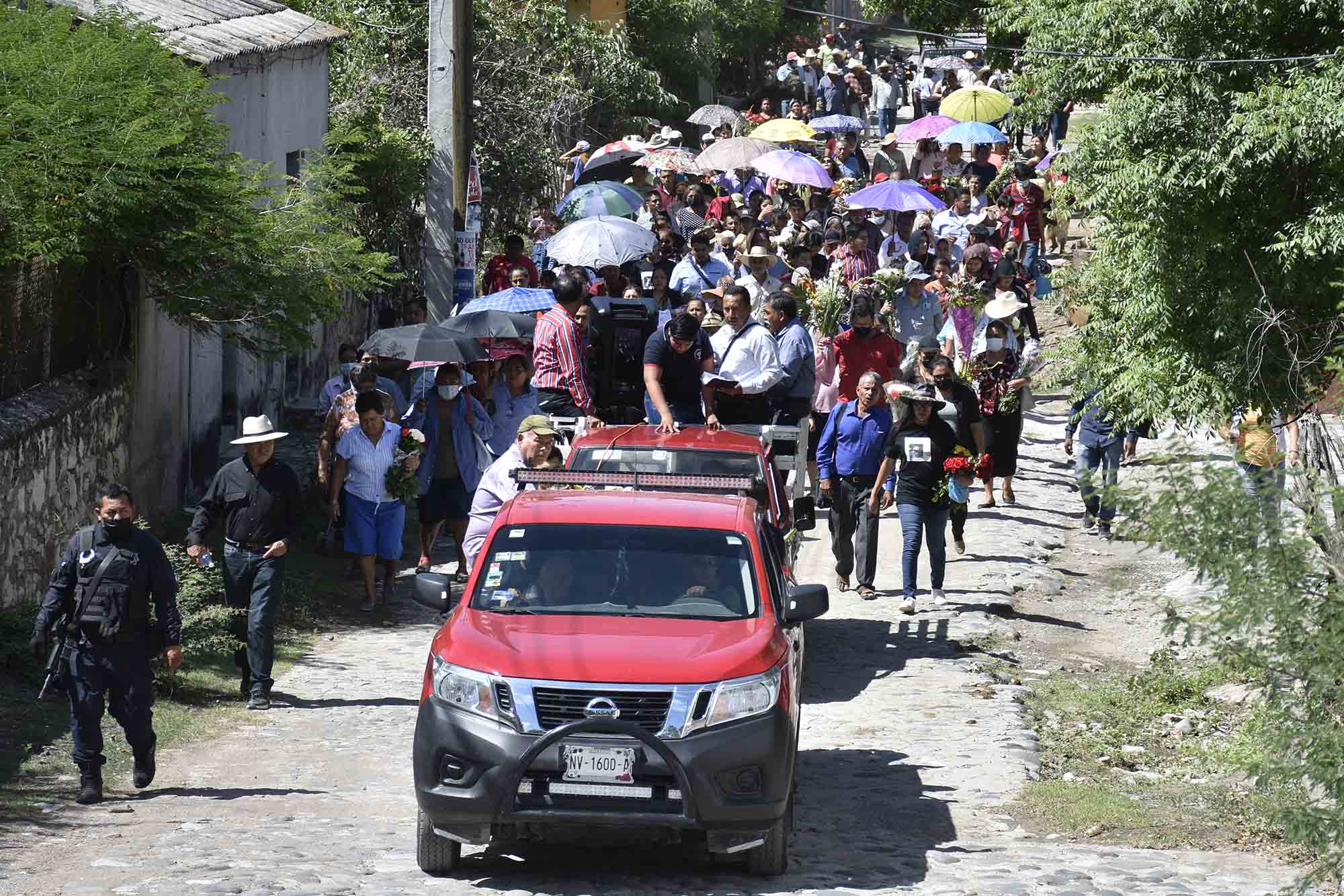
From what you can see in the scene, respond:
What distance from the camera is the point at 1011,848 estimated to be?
30.7 feet

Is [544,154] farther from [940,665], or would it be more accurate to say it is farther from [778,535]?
[778,535]

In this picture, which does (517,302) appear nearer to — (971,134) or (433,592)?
(433,592)

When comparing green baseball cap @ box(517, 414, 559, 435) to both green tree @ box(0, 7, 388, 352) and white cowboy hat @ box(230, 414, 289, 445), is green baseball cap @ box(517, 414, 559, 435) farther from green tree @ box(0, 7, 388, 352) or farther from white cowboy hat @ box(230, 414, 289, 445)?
green tree @ box(0, 7, 388, 352)

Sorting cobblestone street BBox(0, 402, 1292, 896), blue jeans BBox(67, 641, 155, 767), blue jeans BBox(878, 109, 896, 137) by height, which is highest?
blue jeans BBox(878, 109, 896, 137)

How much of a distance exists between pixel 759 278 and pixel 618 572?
12296 mm

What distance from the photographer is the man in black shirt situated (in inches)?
548

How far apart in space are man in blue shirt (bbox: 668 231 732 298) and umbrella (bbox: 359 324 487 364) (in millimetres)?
5363

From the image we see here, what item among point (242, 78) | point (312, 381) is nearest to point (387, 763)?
point (242, 78)

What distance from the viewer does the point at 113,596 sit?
9695 mm

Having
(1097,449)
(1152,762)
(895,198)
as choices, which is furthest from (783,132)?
(1152,762)

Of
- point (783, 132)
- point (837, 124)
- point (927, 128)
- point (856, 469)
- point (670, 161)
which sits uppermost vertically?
point (837, 124)

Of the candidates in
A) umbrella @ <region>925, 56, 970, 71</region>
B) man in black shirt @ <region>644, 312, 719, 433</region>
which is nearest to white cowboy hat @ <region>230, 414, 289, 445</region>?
man in black shirt @ <region>644, 312, 719, 433</region>

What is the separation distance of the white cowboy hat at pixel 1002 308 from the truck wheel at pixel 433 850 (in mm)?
12510

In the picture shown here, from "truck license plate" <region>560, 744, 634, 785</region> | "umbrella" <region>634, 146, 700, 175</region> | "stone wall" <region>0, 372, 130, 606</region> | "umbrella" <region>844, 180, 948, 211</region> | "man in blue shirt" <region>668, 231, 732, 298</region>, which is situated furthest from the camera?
"umbrella" <region>634, 146, 700, 175</region>
